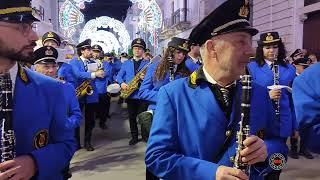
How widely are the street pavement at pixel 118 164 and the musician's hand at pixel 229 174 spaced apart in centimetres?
462

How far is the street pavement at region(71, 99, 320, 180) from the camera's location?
6.74 meters

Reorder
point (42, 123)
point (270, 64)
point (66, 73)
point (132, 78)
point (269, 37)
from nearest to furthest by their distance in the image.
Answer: point (42, 123)
point (270, 64)
point (269, 37)
point (66, 73)
point (132, 78)

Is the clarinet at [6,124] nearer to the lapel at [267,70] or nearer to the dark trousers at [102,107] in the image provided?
the lapel at [267,70]

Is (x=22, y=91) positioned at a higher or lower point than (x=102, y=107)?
higher

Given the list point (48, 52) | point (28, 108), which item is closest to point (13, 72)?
point (28, 108)

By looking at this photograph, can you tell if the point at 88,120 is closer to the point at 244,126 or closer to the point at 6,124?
the point at 6,124

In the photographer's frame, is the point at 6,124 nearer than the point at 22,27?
Yes

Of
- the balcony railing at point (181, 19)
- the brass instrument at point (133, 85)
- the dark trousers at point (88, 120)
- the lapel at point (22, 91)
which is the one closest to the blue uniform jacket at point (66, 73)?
the dark trousers at point (88, 120)

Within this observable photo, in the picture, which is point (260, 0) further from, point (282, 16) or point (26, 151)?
point (26, 151)

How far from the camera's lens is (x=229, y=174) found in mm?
2059

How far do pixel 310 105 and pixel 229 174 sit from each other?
60cm

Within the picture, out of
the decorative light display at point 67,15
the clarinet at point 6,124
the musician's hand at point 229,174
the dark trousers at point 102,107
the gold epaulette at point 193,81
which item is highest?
the decorative light display at point 67,15

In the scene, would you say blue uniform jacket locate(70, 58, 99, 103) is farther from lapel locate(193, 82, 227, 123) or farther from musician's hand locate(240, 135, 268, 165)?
musician's hand locate(240, 135, 268, 165)

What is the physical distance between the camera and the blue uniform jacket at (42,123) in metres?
2.16
